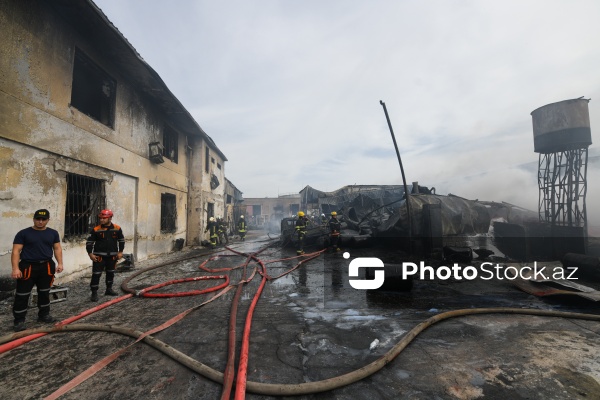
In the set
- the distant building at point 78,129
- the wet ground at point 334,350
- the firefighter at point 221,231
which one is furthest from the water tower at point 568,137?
the distant building at point 78,129

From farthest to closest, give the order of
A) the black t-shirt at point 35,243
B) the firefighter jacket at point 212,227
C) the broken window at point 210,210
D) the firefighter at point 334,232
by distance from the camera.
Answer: the broken window at point 210,210 → the firefighter jacket at point 212,227 → the firefighter at point 334,232 → the black t-shirt at point 35,243

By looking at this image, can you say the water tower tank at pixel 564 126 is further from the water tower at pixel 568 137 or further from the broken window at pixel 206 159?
the broken window at pixel 206 159

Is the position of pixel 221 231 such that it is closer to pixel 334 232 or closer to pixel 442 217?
pixel 334 232

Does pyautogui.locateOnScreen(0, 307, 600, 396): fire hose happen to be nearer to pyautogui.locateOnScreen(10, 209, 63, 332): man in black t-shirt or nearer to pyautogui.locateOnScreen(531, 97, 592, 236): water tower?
pyautogui.locateOnScreen(10, 209, 63, 332): man in black t-shirt

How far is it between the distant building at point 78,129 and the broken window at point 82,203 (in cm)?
2

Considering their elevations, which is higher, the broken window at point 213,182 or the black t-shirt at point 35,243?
the broken window at point 213,182

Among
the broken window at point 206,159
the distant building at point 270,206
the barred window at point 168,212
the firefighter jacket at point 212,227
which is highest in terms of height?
the broken window at point 206,159

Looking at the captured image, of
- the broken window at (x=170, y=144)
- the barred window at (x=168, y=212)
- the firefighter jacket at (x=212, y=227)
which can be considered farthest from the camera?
the firefighter jacket at (x=212, y=227)

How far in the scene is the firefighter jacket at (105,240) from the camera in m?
4.93

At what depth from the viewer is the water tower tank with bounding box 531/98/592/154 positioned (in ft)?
37.6

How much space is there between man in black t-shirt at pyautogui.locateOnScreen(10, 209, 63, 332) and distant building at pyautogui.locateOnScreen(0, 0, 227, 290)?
1623 mm

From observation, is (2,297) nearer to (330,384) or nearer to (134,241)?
(134,241)

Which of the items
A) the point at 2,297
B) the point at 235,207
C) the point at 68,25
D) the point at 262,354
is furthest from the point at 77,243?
the point at 235,207

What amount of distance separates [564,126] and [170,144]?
679 inches
